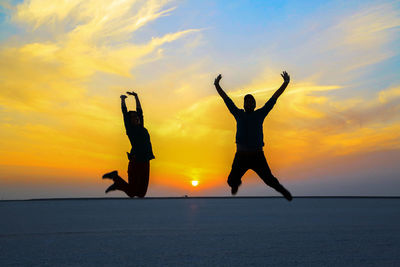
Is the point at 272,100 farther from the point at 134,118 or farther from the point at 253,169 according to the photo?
the point at 134,118

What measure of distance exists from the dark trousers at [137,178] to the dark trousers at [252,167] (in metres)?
1.09

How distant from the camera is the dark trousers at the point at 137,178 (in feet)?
21.2

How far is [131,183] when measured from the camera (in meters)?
→ 6.66

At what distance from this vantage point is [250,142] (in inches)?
236

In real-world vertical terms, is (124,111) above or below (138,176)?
above

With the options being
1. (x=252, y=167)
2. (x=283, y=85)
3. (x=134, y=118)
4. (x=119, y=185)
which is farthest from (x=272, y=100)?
(x=119, y=185)

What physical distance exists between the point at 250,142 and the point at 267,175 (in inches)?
21.6

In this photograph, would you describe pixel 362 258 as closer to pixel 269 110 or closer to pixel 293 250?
pixel 293 250

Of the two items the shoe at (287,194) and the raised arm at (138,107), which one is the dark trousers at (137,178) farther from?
the shoe at (287,194)

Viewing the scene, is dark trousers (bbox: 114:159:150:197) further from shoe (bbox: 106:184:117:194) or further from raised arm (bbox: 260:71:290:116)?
raised arm (bbox: 260:71:290:116)

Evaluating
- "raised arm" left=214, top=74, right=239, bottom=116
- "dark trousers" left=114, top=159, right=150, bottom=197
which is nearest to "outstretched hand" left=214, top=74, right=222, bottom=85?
"raised arm" left=214, top=74, right=239, bottom=116

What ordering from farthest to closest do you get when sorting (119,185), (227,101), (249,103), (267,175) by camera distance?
(119,185) < (227,101) < (267,175) < (249,103)

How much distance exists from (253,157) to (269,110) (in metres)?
0.61

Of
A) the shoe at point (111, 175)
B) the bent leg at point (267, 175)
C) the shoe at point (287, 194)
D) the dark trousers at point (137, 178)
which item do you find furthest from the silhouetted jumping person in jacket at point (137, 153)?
the shoe at point (287, 194)
